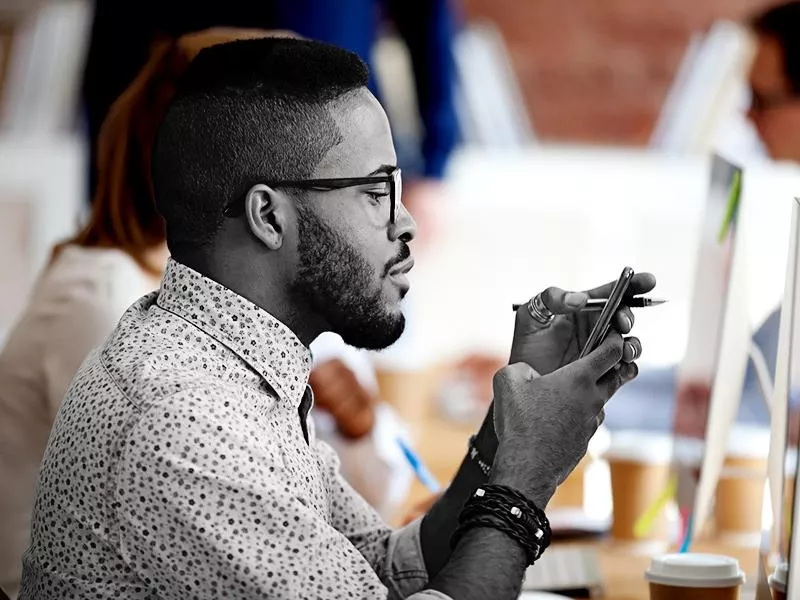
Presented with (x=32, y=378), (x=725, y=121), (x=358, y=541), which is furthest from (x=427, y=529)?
(x=725, y=121)

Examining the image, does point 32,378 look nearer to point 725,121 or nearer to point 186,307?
point 186,307

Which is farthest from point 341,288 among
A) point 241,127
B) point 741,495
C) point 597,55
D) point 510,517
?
point 597,55

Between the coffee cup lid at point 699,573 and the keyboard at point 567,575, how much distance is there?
297 millimetres

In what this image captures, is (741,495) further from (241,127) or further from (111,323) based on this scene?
(241,127)

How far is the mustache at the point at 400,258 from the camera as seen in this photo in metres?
1.18

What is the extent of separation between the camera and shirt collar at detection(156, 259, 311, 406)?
1.12 metres

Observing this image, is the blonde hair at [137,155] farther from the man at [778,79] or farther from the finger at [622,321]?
the man at [778,79]

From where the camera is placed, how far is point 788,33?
7.85 feet

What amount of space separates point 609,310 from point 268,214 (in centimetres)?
32

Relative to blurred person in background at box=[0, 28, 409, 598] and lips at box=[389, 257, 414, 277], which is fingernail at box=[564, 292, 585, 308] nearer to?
lips at box=[389, 257, 414, 277]

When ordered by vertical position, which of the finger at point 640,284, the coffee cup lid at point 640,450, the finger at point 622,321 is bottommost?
the finger at point 622,321

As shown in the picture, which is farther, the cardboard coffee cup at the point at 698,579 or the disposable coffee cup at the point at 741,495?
the disposable coffee cup at the point at 741,495

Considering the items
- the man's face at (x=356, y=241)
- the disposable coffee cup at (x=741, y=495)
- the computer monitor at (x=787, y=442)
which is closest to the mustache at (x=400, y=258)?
the man's face at (x=356, y=241)

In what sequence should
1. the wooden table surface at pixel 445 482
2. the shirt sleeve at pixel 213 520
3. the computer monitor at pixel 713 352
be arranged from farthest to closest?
the wooden table surface at pixel 445 482 → the computer monitor at pixel 713 352 → the shirt sleeve at pixel 213 520
